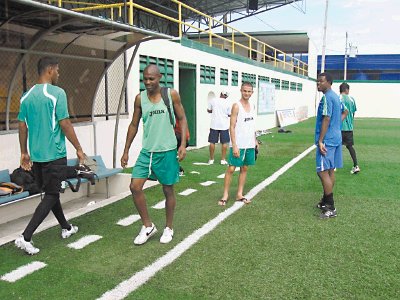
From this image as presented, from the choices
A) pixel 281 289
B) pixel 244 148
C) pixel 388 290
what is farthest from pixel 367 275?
pixel 244 148

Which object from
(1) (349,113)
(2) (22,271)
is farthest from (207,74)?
(2) (22,271)

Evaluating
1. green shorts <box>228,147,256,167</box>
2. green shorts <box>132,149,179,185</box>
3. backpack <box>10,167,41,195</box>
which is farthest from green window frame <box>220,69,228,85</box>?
green shorts <box>132,149,179,185</box>

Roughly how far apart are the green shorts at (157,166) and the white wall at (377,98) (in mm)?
30856

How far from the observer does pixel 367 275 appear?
3.71 m

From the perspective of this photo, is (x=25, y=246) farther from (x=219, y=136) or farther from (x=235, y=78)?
(x=235, y=78)

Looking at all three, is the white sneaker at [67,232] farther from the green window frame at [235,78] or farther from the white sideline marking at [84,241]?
the green window frame at [235,78]

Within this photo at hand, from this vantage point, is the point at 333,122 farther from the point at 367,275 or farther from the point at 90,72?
the point at 90,72

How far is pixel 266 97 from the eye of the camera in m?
19.5

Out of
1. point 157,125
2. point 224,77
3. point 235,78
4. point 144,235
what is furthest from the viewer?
point 235,78

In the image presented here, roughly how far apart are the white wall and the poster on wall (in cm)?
1431

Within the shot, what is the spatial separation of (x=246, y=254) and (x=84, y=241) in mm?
1827

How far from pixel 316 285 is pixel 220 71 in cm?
1113

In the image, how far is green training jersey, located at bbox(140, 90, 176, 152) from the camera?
433cm

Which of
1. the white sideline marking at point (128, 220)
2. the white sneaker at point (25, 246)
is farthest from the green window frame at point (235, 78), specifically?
the white sneaker at point (25, 246)
